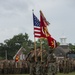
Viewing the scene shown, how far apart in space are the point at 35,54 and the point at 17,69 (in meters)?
17.4

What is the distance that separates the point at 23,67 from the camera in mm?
35500

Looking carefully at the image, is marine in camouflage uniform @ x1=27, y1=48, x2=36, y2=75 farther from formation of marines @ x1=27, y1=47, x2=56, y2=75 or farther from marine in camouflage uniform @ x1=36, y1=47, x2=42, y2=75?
marine in camouflage uniform @ x1=36, y1=47, x2=42, y2=75

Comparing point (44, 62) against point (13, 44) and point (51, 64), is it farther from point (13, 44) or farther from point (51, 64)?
point (13, 44)

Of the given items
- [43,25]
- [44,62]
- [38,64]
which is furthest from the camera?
[43,25]

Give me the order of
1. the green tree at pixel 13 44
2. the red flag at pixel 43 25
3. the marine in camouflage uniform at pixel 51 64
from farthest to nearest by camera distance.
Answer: the green tree at pixel 13 44, the red flag at pixel 43 25, the marine in camouflage uniform at pixel 51 64

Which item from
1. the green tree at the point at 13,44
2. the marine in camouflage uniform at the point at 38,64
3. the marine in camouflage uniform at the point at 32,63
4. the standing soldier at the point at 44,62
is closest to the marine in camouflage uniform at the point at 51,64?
the standing soldier at the point at 44,62

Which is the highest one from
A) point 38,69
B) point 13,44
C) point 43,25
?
point 13,44

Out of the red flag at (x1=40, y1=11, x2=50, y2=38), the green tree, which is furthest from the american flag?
the green tree

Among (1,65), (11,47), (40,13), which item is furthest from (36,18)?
(11,47)

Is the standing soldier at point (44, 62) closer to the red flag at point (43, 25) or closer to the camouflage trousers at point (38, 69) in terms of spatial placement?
the camouflage trousers at point (38, 69)

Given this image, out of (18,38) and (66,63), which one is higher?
(18,38)

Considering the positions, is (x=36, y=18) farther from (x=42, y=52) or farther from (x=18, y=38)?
(x=18, y=38)

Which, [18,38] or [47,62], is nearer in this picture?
[47,62]

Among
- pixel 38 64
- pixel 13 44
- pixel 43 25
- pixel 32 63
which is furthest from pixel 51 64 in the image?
pixel 13 44
